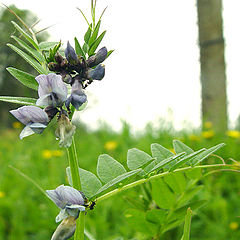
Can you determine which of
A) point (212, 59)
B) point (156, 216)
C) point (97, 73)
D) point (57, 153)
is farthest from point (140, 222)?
point (212, 59)

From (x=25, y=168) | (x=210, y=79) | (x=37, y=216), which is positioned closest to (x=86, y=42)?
(x=37, y=216)

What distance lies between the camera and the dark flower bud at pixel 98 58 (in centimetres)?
56

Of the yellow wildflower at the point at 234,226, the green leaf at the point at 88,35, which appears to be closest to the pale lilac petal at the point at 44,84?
the green leaf at the point at 88,35

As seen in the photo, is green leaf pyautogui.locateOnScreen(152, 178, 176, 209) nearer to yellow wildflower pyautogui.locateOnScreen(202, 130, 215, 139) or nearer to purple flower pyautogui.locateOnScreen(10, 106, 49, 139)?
purple flower pyautogui.locateOnScreen(10, 106, 49, 139)

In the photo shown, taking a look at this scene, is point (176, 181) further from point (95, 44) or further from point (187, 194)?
point (95, 44)

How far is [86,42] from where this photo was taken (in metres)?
0.59

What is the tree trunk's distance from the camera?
3.43 metres

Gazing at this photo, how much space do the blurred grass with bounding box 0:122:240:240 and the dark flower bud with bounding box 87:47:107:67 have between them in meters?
0.72

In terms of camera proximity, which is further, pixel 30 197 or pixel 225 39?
pixel 225 39

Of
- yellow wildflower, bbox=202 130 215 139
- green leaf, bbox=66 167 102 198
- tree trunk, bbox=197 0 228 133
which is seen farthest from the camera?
tree trunk, bbox=197 0 228 133

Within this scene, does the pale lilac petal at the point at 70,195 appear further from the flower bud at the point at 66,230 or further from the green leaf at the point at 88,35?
the green leaf at the point at 88,35

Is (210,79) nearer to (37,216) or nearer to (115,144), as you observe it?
(115,144)

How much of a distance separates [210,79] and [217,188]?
1740 mm

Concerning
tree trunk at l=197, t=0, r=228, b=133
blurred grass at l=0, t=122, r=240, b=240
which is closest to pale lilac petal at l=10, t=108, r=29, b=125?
blurred grass at l=0, t=122, r=240, b=240
